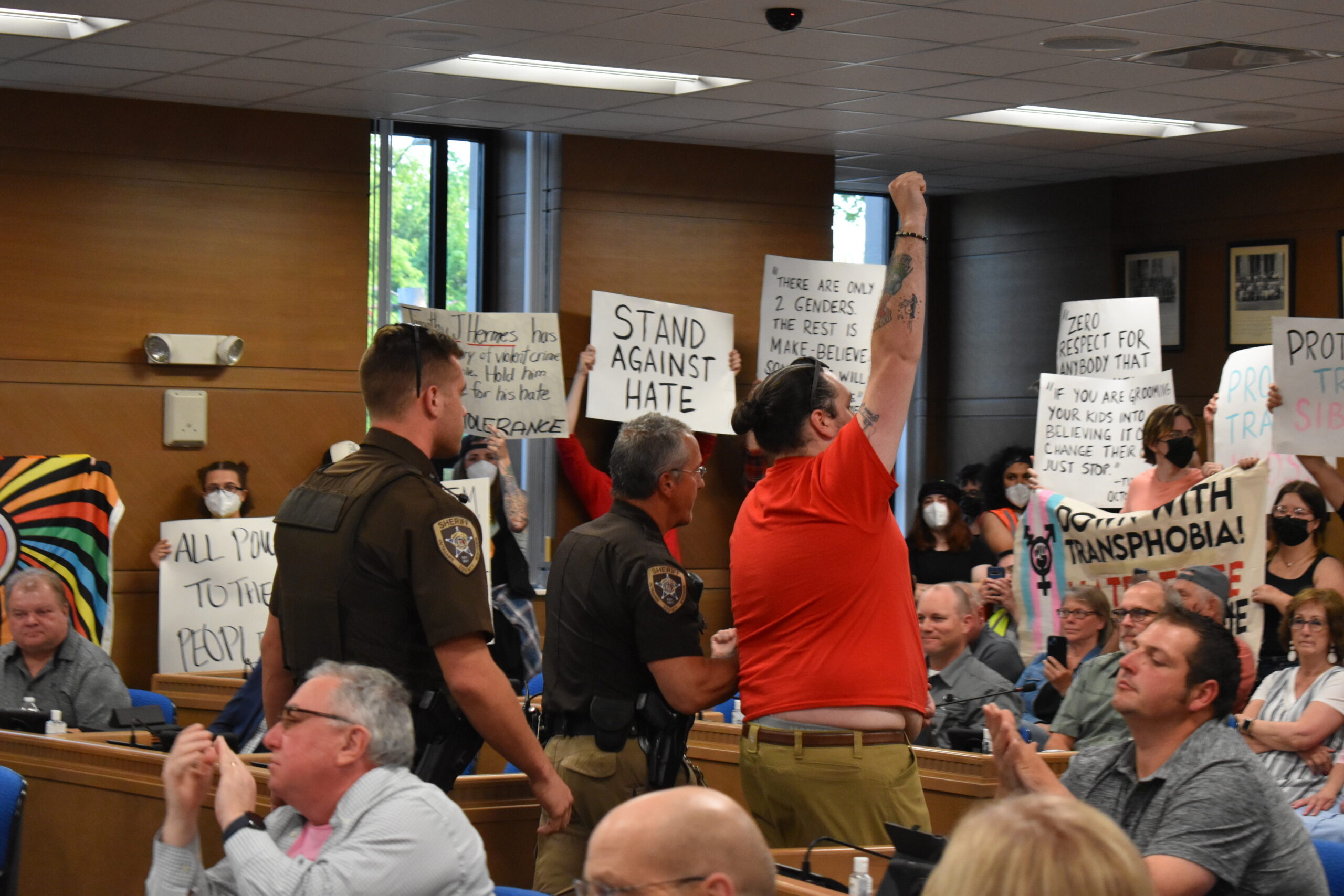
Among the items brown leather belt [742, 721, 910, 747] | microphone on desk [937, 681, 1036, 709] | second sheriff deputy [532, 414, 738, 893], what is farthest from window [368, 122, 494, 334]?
brown leather belt [742, 721, 910, 747]

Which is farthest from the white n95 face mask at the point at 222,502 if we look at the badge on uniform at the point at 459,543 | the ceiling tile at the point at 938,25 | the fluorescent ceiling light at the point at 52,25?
the badge on uniform at the point at 459,543

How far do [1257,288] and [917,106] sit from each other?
2.75 metres

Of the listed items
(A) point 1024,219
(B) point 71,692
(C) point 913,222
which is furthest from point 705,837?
(A) point 1024,219

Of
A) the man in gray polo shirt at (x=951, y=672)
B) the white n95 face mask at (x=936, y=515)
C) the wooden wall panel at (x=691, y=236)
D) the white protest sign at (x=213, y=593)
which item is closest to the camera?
the man in gray polo shirt at (x=951, y=672)

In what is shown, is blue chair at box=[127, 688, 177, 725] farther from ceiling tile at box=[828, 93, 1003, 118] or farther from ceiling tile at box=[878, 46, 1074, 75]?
ceiling tile at box=[828, 93, 1003, 118]

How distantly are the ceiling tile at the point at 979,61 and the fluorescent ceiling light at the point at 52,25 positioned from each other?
2.94 m

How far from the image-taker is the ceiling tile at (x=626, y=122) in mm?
7719

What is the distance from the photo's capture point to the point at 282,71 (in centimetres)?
672

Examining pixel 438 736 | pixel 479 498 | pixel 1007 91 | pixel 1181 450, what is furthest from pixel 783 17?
pixel 438 736

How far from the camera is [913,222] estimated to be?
3.14 m

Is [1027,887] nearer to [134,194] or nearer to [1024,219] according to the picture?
[134,194]

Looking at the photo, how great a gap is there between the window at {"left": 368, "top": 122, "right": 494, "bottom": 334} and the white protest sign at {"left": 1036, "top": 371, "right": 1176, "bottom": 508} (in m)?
3.03

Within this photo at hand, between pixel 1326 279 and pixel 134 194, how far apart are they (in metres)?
6.01

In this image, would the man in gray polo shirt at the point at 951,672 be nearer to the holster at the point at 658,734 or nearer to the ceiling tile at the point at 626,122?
the holster at the point at 658,734
